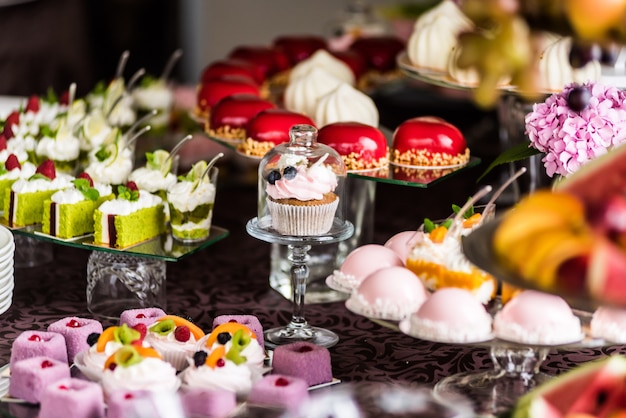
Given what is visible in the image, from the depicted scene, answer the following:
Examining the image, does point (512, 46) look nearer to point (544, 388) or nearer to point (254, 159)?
point (544, 388)

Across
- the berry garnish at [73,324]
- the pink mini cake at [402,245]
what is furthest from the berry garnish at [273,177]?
the berry garnish at [73,324]

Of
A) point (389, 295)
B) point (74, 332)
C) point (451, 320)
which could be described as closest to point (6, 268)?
point (74, 332)

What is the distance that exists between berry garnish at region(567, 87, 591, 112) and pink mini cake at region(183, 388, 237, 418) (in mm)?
878

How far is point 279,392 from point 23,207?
3.46 feet

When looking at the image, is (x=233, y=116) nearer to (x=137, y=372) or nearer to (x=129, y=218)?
(x=129, y=218)

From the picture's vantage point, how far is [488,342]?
1.80m

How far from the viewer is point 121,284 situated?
8.49 feet

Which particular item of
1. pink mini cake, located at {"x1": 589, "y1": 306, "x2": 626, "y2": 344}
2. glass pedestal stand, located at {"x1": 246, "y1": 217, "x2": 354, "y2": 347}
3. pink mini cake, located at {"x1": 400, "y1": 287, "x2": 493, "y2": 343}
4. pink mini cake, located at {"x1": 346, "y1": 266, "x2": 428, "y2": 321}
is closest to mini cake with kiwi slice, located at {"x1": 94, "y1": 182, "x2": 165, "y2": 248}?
glass pedestal stand, located at {"x1": 246, "y1": 217, "x2": 354, "y2": 347}

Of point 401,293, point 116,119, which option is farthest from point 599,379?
point 116,119

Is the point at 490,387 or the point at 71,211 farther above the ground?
the point at 71,211

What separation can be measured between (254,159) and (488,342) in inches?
41.5

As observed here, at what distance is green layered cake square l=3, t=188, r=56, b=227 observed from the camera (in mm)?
2584

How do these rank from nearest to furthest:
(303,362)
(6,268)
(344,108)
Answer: (303,362), (6,268), (344,108)

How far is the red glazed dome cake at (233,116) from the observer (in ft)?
9.47
